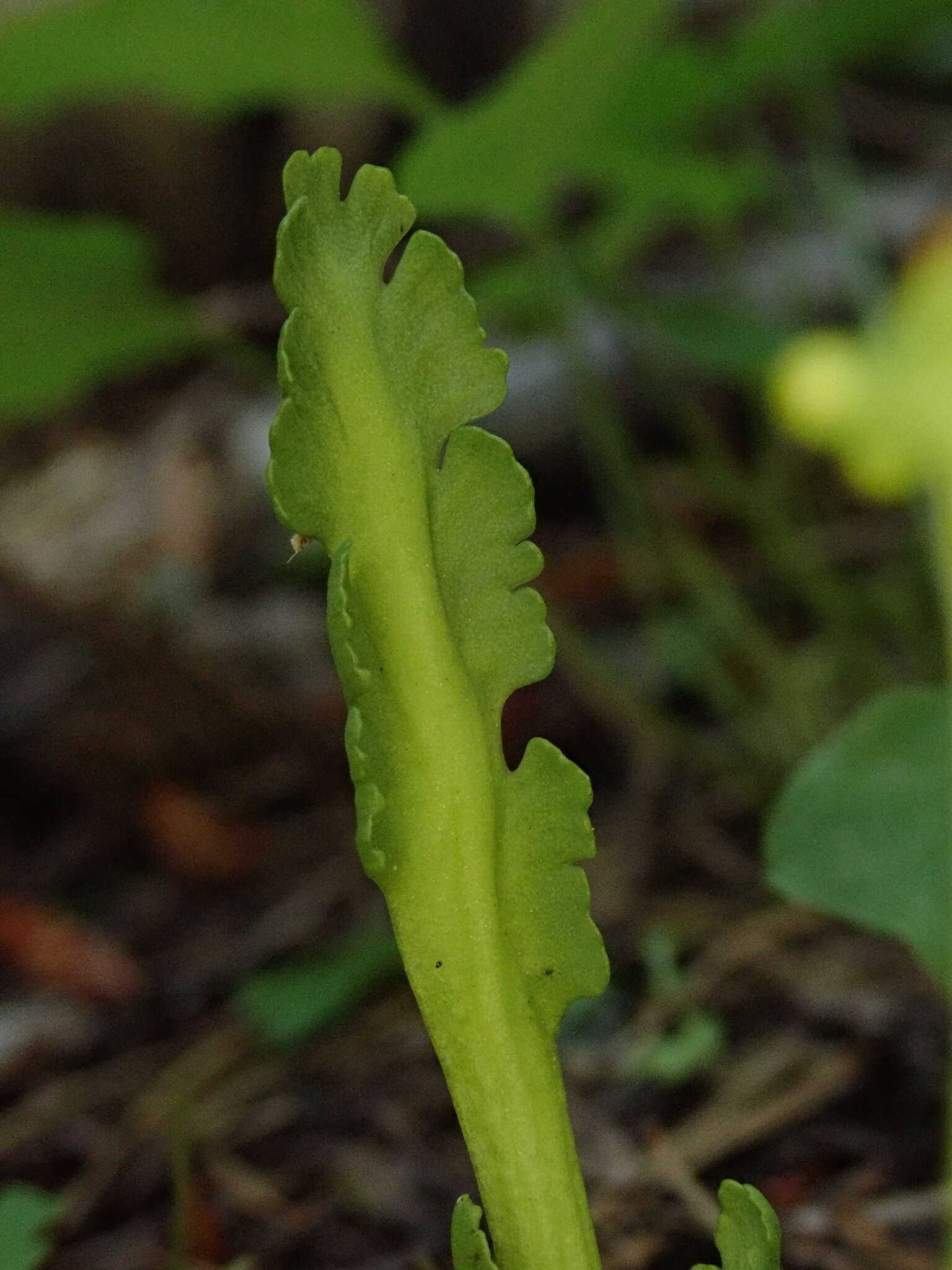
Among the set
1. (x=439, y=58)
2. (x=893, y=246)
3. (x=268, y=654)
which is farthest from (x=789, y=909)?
(x=439, y=58)

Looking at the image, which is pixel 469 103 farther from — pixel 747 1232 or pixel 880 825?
pixel 747 1232

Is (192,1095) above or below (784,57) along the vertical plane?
below

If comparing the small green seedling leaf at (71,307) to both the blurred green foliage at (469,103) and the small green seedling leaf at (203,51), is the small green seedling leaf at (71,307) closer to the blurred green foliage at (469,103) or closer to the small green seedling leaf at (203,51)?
the blurred green foliage at (469,103)

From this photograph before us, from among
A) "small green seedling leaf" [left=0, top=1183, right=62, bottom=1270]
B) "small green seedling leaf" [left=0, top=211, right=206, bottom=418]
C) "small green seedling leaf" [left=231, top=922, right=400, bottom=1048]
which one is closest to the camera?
"small green seedling leaf" [left=0, top=1183, right=62, bottom=1270]

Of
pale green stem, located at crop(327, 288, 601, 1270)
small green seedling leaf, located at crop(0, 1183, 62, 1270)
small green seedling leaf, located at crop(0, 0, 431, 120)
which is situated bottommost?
small green seedling leaf, located at crop(0, 1183, 62, 1270)

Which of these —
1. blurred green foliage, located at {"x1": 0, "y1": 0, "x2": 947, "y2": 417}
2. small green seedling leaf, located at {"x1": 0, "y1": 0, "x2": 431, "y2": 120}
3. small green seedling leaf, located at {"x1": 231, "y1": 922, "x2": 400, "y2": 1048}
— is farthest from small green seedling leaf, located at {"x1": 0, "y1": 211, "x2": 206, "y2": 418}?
small green seedling leaf, located at {"x1": 231, "y1": 922, "x2": 400, "y2": 1048}

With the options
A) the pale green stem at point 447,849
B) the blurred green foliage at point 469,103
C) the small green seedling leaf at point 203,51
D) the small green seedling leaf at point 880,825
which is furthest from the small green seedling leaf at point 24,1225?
the small green seedling leaf at point 203,51

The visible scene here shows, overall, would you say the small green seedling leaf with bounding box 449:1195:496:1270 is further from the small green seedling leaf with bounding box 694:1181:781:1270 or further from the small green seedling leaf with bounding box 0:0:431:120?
the small green seedling leaf with bounding box 0:0:431:120

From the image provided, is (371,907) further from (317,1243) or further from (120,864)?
(317,1243)
